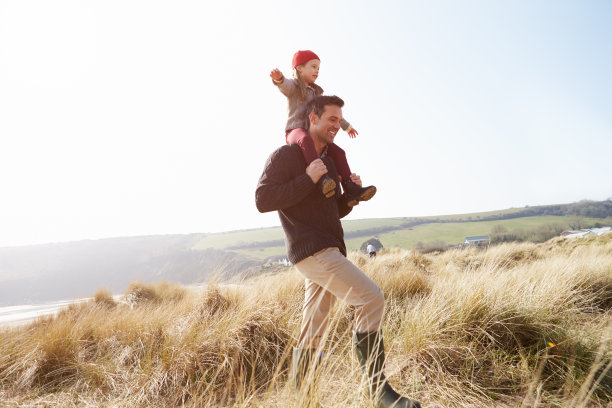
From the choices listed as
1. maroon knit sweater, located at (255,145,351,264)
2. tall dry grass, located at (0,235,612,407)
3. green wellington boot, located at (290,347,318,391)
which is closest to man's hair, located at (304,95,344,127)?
maroon knit sweater, located at (255,145,351,264)

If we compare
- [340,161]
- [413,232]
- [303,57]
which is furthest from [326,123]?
[413,232]

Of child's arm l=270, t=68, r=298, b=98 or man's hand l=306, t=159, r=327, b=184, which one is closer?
man's hand l=306, t=159, r=327, b=184

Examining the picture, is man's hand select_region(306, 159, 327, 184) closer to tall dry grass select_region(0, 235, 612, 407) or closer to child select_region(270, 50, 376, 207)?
child select_region(270, 50, 376, 207)

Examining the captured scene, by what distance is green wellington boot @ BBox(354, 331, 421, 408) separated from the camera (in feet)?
4.94

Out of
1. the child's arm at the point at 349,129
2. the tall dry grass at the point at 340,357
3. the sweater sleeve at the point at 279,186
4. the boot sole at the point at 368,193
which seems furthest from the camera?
the child's arm at the point at 349,129

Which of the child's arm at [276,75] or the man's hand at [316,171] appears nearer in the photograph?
the man's hand at [316,171]

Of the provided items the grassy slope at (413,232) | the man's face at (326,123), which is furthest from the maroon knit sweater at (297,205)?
the grassy slope at (413,232)

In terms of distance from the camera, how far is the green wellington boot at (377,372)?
1.50 m

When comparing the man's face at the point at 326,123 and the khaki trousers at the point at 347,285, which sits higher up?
the man's face at the point at 326,123

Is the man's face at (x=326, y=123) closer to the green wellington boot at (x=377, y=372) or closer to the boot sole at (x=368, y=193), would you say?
the boot sole at (x=368, y=193)

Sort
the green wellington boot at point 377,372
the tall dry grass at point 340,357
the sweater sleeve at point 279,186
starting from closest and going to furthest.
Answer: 1. the green wellington boot at point 377,372
2. the sweater sleeve at point 279,186
3. the tall dry grass at point 340,357

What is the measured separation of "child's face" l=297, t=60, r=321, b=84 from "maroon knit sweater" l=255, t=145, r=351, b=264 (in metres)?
0.79

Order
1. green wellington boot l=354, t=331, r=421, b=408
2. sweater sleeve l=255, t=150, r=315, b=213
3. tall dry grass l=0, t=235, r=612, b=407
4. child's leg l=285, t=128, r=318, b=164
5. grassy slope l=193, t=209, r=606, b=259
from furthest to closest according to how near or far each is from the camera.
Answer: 1. grassy slope l=193, t=209, r=606, b=259
2. tall dry grass l=0, t=235, r=612, b=407
3. child's leg l=285, t=128, r=318, b=164
4. sweater sleeve l=255, t=150, r=315, b=213
5. green wellington boot l=354, t=331, r=421, b=408

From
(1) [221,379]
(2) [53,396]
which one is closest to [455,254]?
(1) [221,379]
